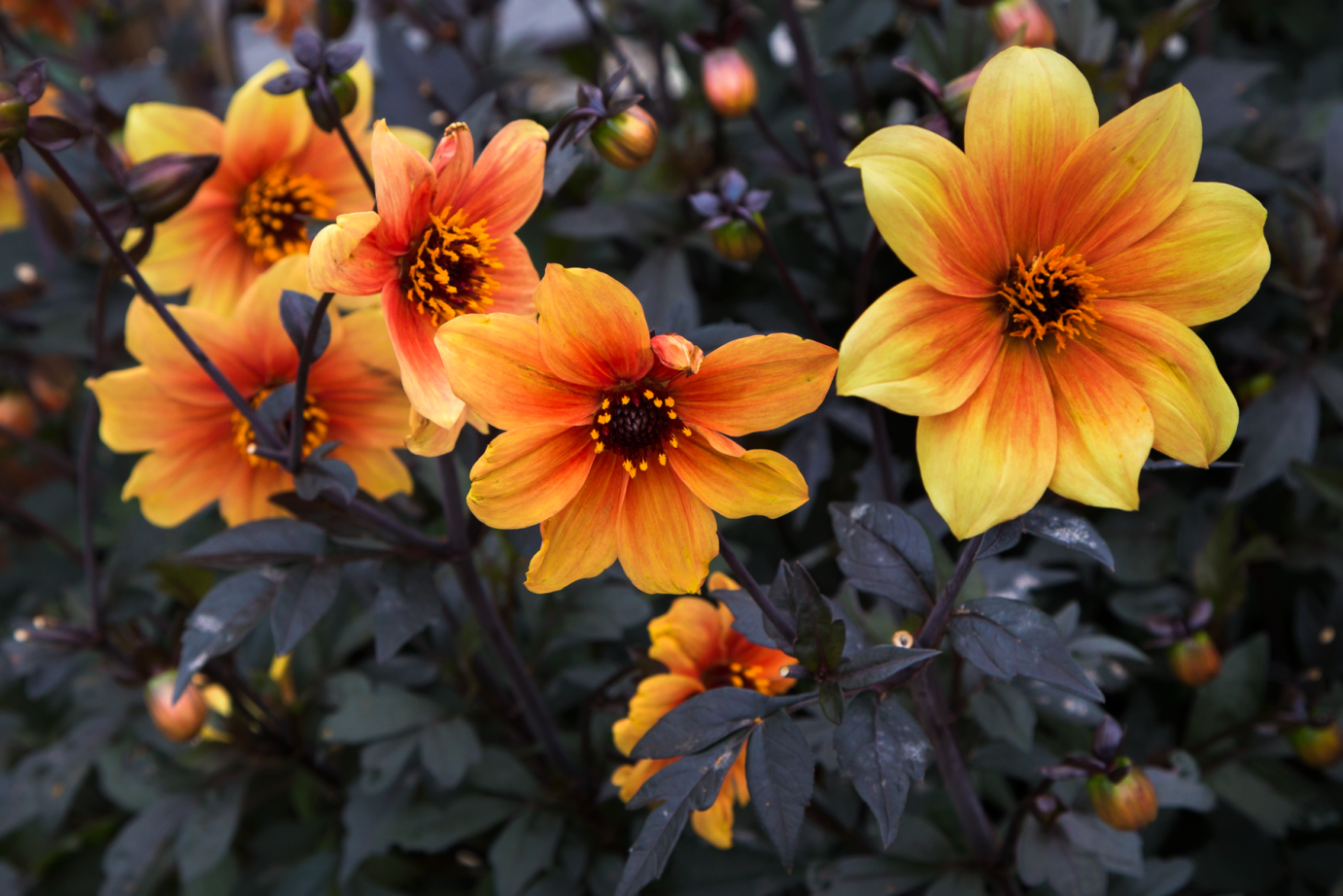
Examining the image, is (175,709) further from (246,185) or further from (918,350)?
(918,350)

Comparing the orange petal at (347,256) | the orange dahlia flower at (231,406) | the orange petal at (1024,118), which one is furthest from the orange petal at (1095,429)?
the orange dahlia flower at (231,406)

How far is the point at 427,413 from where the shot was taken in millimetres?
678

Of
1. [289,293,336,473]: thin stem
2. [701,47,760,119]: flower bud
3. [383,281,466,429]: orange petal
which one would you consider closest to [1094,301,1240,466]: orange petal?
[383,281,466,429]: orange petal

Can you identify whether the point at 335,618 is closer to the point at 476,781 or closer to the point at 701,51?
the point at 476,781

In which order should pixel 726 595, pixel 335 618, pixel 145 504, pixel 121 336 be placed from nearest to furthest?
pixel 726 595
pixel 145 504
pixel 335 618
pixel 121 336

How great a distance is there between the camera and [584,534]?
698 millimetres

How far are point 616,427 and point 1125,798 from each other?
1.64ft

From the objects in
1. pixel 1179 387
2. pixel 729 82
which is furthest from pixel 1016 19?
pixel 1179 387

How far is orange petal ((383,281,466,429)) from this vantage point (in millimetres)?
683

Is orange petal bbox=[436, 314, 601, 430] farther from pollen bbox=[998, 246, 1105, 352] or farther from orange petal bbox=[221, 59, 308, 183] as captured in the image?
orange petal bbox=[221, 59, 308, 183]

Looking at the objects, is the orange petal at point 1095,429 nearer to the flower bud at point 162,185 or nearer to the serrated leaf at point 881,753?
the serrated leaf at point 881,753

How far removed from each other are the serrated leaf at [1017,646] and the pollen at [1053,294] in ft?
0.60

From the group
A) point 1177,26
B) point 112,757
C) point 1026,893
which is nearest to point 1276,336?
point 1177,26

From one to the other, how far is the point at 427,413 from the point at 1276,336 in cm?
112
